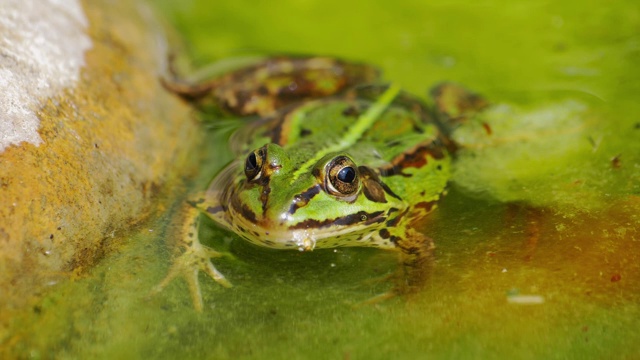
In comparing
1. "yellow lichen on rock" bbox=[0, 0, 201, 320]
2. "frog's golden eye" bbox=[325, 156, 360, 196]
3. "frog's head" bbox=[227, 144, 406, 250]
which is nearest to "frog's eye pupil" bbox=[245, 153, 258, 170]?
"frog's head" bbox=[227, 144, 406, 250]

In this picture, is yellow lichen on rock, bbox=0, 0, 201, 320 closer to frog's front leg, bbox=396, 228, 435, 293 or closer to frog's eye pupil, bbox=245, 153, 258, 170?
frog's eye pupil, bbox=245, 153, 258, 170

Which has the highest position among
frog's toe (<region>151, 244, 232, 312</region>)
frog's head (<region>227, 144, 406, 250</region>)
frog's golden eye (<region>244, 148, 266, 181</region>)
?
frog's golden eye (<region>244, 148, 266, 181</region>)

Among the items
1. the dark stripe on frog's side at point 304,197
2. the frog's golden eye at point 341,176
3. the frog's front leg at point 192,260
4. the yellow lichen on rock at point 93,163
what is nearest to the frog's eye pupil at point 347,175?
the frog's golden eye at point 341,176

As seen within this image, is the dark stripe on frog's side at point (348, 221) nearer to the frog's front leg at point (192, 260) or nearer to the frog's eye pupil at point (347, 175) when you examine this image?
the frog's eye pupil at point (347, 175)

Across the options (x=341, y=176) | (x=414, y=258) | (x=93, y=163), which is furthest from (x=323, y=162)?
(x=93, y=163)

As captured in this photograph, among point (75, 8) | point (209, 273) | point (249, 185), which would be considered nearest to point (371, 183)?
point (249, 185)

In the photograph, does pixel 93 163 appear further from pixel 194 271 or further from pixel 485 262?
pixel 485 262

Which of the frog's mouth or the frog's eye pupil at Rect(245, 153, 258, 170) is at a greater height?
the frog's eye pupil at Rect(245, 153, 258, 170)
